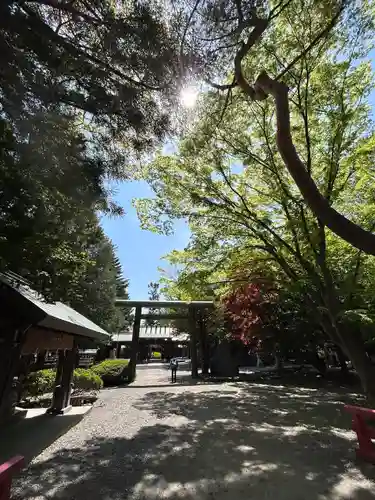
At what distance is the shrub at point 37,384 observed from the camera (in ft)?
30.5

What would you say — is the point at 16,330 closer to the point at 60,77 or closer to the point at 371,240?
the point at 60,77

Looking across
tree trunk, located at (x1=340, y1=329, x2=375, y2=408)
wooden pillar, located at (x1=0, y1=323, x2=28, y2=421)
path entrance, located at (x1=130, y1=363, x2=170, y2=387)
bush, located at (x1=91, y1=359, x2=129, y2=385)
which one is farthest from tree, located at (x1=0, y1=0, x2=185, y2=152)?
bush, located at (x1=91, y1=359, x2=129, y2=385)

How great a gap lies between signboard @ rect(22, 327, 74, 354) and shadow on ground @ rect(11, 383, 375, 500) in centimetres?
166

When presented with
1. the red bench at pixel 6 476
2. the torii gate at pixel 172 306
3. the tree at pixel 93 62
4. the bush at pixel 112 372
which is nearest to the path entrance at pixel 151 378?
the bush at pixel 112 372

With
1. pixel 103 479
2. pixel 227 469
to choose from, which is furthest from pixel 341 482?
pixel 103 479

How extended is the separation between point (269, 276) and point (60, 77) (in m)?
7.71

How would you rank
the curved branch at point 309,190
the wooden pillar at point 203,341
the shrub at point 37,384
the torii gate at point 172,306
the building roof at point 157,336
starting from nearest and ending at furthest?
the curved branch at point 309,190 → the shrub at point 37,384 → the torii gate at point 172,306 → the wooden pillar at point 203,341 → the building roof at point 157,336

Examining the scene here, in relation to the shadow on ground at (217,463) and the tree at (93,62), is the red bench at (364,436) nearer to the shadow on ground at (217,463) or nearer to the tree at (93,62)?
the shadow on ground at (217,463)

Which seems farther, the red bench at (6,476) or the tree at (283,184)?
the tree at (283,184)

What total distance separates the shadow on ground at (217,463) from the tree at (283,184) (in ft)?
6.14

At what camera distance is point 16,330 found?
449cm

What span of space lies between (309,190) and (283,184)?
4.14 m

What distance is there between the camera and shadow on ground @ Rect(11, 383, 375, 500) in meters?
3.47

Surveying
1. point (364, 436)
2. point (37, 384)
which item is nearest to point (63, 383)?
point (37, 384)
